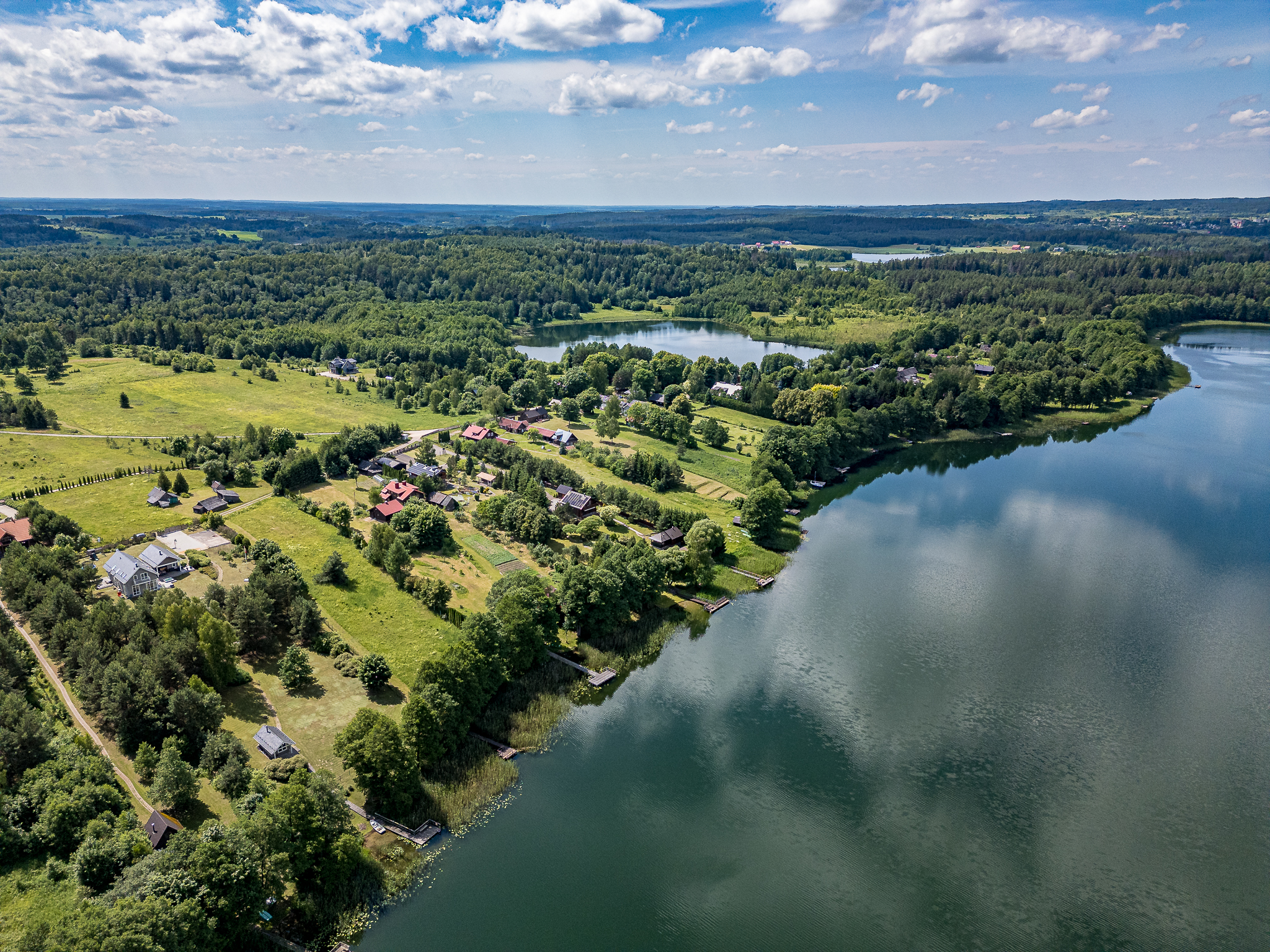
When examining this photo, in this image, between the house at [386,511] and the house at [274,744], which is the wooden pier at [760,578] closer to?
the house at [386,511]

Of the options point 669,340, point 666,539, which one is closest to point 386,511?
point 666,539

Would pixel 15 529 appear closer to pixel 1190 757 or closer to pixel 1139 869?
pixel 1139 869

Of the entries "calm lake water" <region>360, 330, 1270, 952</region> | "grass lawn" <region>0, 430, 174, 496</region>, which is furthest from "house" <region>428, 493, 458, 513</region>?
"calm lake water" <region>360, 330, 1270, 952</region>

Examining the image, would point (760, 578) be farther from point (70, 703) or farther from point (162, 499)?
point (162, 499)

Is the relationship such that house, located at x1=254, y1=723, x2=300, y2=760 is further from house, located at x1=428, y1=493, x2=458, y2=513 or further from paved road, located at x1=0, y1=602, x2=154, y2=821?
house, located at x1=428, y1=493, x2=458, y2=513

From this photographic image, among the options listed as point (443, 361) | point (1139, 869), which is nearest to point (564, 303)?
point (443, 361)

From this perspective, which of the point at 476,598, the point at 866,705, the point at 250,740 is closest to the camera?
the point at 250,740

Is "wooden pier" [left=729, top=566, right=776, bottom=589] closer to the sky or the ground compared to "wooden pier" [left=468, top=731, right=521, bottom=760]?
closer to the sky
